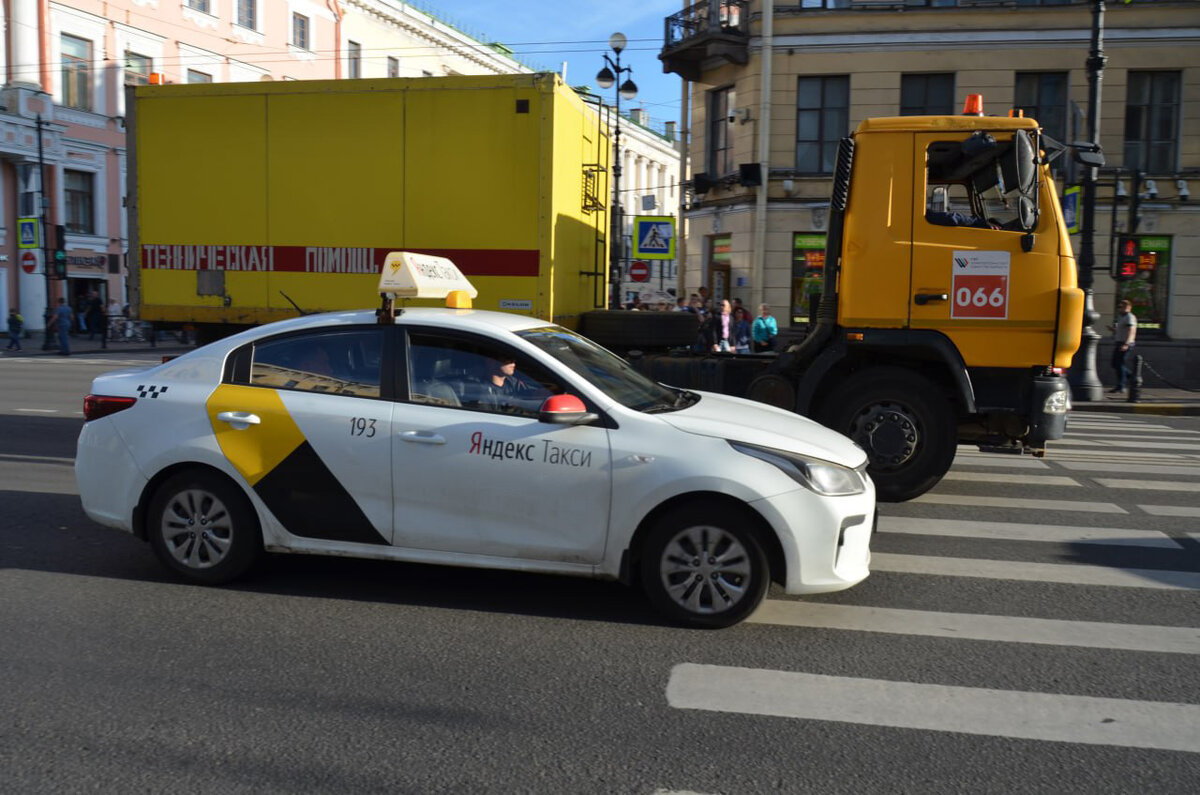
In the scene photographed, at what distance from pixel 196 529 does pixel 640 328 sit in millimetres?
5144

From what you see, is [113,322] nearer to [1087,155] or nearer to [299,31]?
[299,31]

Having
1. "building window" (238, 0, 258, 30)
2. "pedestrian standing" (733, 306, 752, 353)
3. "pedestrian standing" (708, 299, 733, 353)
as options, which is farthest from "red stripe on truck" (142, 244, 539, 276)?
"building window" (238, 0, 258, 30)

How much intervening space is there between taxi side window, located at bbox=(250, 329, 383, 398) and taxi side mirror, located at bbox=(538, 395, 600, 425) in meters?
1.02

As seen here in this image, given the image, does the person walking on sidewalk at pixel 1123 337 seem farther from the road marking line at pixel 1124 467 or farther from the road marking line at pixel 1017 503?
the road marking line at pixel 1017 503

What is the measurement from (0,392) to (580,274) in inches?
448

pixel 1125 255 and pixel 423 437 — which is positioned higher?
pixel 1125 255

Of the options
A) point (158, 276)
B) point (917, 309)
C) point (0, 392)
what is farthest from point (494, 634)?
point (0, 392)

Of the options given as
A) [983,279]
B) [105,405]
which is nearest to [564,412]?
[105,405]

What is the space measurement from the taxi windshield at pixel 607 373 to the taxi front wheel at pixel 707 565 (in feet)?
2.26

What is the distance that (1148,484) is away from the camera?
357 inches

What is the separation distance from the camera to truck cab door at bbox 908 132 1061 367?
752 centimetres

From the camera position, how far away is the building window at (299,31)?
147 ft

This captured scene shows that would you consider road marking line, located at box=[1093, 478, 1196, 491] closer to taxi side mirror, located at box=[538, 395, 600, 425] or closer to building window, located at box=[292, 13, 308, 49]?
taxi side mirror, located at box=[538, 395, 600, 425]

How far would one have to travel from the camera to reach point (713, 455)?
4809 mm
